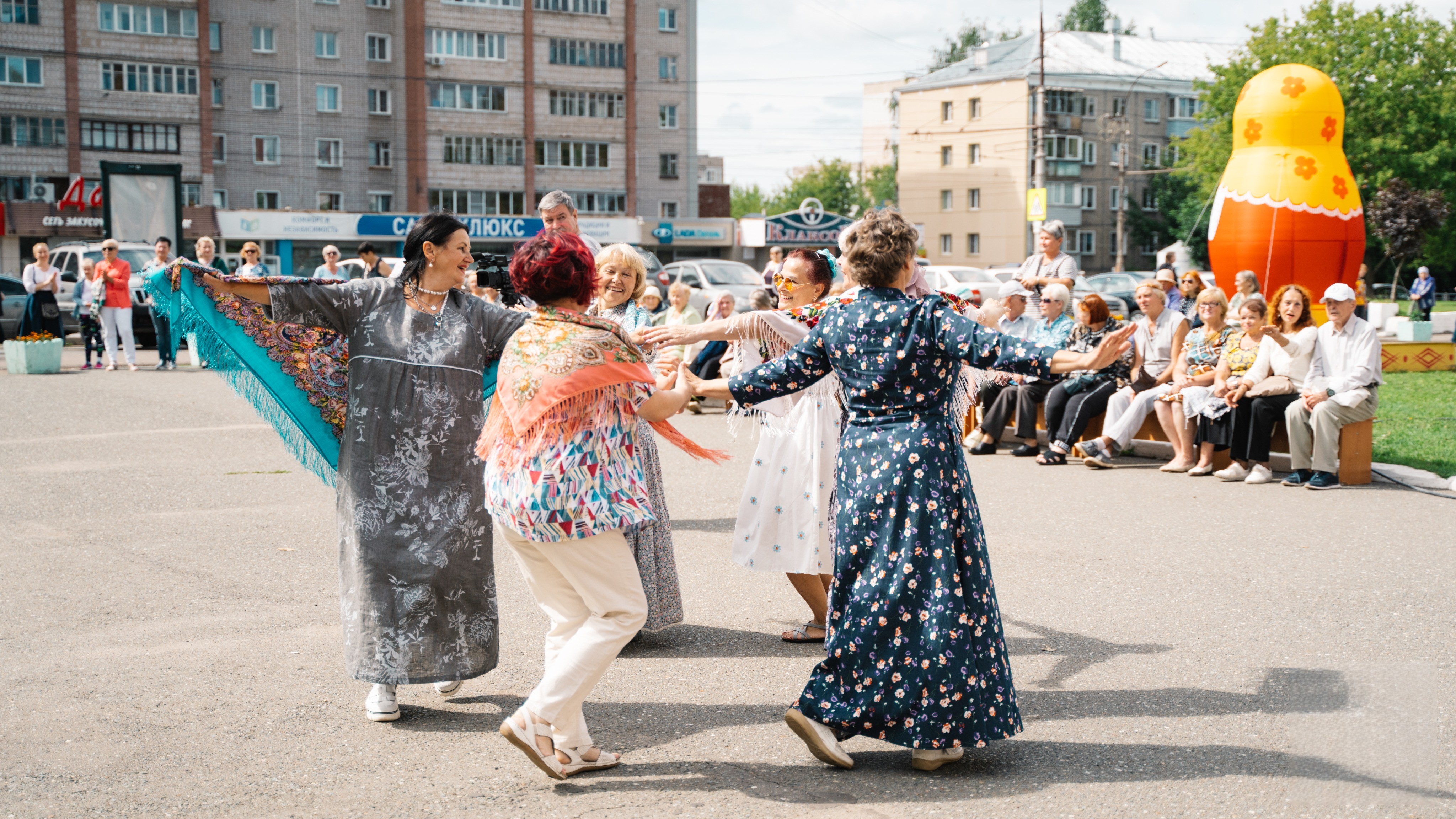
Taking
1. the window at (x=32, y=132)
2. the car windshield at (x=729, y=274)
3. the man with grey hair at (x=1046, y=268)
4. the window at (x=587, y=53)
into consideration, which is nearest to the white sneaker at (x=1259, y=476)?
the man with grey hair at (x=1046, y=268)

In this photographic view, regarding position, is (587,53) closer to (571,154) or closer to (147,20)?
(571,154)

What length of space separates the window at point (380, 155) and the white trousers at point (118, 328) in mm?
43952

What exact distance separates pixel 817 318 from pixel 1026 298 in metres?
8.38

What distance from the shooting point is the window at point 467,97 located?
63000 millimetres

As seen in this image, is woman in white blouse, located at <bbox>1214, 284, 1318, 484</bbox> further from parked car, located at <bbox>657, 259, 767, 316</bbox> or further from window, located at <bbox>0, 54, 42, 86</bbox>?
window, located at <bbox>0, 54, 42, 86</bbox>

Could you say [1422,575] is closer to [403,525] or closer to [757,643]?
[757,643]

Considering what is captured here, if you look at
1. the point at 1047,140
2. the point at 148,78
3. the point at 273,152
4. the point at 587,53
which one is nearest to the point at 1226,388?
the point at 148,78

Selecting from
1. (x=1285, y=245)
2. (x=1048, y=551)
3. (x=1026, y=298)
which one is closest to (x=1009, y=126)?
(x=1285, y=245)

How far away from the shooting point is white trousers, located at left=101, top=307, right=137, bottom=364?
20359 millimetres

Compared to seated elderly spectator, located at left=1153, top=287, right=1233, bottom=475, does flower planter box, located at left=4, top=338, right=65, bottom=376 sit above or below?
below

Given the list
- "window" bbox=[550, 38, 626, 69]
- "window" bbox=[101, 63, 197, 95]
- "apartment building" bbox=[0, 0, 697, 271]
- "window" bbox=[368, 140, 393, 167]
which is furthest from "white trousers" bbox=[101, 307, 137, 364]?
"window" bbox=[550, 38, 626, 69]

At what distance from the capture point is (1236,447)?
10.7 metres

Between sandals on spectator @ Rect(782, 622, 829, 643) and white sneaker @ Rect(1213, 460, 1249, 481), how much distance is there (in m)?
5.91

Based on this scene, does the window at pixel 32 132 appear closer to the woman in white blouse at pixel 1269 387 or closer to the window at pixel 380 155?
the window at pixel 380 155
